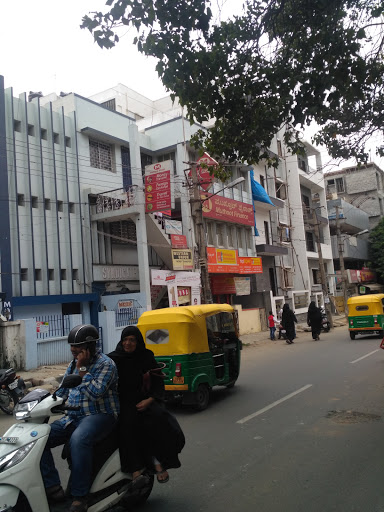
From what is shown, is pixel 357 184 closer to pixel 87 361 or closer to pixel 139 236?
pixel 139 236

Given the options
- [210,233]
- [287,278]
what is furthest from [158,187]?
[287,278]

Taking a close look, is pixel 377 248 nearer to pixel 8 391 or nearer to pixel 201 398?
pixel 201 398

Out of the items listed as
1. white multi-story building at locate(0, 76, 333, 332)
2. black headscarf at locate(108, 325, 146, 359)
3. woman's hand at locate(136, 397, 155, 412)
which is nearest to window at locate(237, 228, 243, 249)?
white multi-story building at locate(0, 76, 333, 332)

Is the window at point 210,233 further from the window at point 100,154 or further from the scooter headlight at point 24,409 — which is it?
the scooter headlight at point 24,409

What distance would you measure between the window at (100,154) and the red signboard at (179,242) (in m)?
4.77

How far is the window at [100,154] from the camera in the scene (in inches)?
828

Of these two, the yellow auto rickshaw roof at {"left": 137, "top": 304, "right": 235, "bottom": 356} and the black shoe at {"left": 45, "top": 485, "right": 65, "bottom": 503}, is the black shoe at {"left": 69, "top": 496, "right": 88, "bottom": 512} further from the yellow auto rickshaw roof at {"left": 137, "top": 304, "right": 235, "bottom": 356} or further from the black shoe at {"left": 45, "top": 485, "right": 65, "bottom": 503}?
the yellow auto rickshaw roof at {"left": 137, "top": 304, "right": 235, "bottom": 356}

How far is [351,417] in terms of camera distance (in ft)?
22.6

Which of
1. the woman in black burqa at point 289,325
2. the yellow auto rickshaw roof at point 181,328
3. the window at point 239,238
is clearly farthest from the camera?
the window at point 239,238

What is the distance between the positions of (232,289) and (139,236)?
9204 mm

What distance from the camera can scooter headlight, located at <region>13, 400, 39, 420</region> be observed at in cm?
328

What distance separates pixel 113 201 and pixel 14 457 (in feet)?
59.0

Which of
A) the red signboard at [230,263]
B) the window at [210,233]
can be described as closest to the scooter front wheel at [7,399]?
the red signboard at [230,263]

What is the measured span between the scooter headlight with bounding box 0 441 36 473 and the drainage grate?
16.5 feet
